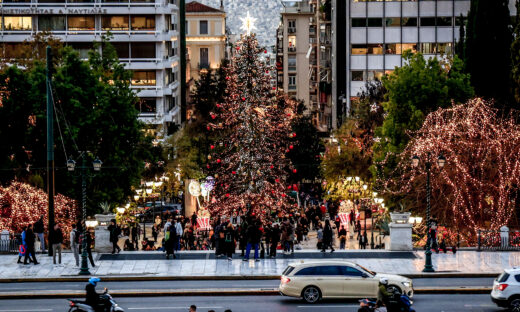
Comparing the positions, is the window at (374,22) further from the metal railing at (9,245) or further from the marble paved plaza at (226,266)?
the metal railing at (9,245)

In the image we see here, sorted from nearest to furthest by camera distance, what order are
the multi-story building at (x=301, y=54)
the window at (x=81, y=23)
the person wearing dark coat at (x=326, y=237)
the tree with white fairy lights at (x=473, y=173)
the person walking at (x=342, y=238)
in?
1. the person wearing dark coat at (x=326, y=237)
2. the tree with white fairy lights at (x=473, y=173)
3. the person walking at (x=342, y=238)
4. the window at (x=81, y=23)
5. the multi-story building at (x=301, y=54)

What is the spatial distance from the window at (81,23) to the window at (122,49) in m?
2.55

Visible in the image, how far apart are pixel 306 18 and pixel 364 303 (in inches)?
4847

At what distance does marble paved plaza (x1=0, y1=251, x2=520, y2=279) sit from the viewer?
38.5 m

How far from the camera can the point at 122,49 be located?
273 feet

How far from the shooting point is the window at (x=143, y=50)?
274 ft

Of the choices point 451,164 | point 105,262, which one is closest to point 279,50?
point 451,164

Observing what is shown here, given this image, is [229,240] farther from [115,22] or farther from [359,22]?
[359,22]

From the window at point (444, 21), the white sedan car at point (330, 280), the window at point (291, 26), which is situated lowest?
the white sedan car at point (330, 280)

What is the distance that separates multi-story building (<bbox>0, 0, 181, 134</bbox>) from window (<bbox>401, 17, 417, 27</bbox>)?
23.3m

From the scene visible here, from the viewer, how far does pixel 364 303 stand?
2452cm

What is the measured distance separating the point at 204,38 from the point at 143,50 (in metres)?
49.3

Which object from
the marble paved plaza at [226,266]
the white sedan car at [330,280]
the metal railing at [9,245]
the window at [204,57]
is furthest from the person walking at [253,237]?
the window at [204,57]

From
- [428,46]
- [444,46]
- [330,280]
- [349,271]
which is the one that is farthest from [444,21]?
[330,280]
